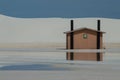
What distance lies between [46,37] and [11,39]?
265 inches

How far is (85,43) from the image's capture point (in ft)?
34.7

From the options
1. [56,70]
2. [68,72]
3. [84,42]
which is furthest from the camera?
[84,42]

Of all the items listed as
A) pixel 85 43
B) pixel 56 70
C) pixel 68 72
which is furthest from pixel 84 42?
pixel 68 72

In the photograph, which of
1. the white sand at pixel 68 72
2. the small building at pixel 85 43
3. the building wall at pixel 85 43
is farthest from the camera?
the building wall at pixel 85 43

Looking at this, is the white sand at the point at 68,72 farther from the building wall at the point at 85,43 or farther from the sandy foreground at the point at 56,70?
the building wall at the point at 85,43

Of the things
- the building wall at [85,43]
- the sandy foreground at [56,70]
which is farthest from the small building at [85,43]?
the sandy foreground at [56,70]

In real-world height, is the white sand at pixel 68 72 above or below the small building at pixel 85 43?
below

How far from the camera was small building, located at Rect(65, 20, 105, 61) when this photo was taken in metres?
10.4

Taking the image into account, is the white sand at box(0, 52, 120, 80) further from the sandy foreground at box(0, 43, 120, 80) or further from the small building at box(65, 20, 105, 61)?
the small building at box(65, 20, 105, 61)

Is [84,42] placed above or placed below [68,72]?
above

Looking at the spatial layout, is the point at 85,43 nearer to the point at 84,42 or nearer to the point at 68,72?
the point at 84,42

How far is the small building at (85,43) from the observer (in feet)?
34.1

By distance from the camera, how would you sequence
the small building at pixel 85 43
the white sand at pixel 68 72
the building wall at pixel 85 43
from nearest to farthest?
the white sand at pixel 68 72 < the small building at pixel 85 43 < the building wall at pixel 85 43

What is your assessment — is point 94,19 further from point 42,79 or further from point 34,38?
point 42,79
